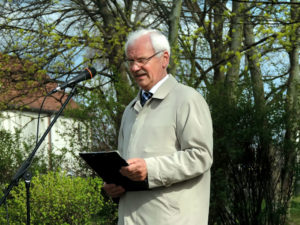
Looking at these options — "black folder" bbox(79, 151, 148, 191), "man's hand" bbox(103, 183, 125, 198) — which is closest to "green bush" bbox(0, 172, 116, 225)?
"man's hand" bbox(103, 183, 125, 198)

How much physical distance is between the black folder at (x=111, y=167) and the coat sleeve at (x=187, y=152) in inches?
4.4

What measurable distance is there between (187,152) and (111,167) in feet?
1.35

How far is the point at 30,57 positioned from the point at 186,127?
10.3 metres

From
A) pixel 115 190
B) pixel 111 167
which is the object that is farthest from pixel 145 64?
pixel 115 190

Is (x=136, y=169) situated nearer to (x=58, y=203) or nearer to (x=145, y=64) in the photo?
(x=145, y=64)

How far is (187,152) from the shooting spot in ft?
8.80

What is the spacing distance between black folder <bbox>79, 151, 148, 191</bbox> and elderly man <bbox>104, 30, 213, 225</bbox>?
4 cm

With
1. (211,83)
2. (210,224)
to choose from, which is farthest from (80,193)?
(211,83)

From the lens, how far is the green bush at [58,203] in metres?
6.63

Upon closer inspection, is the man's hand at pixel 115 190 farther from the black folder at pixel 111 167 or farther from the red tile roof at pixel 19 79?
the red tile roof at pixel 19 79

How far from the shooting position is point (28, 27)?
1273cm

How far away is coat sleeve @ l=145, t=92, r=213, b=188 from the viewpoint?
264cm

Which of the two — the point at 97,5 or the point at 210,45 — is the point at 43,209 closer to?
the point at 210,45

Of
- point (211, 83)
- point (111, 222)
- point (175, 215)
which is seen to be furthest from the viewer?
point (111, 222)
